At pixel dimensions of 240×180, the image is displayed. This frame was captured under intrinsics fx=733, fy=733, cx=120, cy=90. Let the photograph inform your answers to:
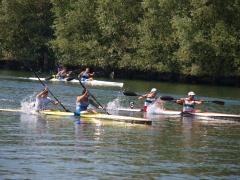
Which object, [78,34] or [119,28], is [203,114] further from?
[78,34]

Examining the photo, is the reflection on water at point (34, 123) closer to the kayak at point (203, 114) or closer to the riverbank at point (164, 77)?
the kayak at point (203, 114)

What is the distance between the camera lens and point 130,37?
270 feet

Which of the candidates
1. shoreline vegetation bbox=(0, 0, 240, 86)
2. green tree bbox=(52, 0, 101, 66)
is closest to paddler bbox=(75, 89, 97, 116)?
shoreline vegetation bbox=(0, 0, 240, 86)

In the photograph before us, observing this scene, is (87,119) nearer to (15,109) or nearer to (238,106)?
(15,109)

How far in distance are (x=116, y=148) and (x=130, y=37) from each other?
57043mm

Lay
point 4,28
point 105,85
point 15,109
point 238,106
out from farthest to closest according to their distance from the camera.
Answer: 1. point 4,28
2. point 105,85
3. point 238,106
4. point 15,109

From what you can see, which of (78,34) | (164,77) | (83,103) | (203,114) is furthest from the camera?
(78,34)

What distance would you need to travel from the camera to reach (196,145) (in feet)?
Answer: 90.0

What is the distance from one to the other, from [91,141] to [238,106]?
73.2 ft

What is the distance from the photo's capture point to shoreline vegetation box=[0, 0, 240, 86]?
241 feet

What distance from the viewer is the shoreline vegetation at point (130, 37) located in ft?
241

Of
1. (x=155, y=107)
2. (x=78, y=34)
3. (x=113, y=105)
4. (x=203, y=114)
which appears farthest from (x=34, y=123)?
(x=78, y=34)

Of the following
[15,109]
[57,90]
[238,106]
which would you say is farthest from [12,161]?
[57,90]

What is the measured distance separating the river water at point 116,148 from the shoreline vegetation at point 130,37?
36.3 m
